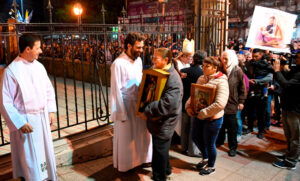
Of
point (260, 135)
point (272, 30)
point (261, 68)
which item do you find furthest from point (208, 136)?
point (272, 30)

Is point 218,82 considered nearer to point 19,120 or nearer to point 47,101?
point 47,101

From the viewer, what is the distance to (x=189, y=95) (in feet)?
14.2

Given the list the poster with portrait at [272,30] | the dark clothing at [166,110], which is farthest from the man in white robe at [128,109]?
the poster with portrait at [272,30]

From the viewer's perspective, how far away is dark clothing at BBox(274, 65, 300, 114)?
376cm

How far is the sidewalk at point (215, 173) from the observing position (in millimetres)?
3732

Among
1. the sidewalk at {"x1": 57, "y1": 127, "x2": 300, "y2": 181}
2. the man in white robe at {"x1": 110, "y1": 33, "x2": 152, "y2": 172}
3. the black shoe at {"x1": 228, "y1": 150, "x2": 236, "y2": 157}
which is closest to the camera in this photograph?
the man in white robe at {"x1": 110, "y1": 33, "x2": 152, "y2": 172}

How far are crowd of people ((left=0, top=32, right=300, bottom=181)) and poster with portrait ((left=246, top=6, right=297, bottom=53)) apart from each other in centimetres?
74

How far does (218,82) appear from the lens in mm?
3549

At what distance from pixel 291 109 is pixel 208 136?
52.8 inches

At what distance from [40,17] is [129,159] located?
34003mm

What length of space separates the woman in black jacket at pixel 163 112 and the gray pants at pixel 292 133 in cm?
189

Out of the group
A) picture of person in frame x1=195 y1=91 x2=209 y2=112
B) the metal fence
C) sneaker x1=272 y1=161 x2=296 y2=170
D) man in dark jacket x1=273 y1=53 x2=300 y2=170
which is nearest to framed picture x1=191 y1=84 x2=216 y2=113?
picture of person in frame x1=195 y1=91 x2=209 y2=112

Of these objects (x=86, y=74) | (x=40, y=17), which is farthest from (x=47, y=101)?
(x=40, y=17)

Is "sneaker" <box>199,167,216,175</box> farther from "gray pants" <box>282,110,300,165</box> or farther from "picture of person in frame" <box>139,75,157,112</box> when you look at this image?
"picture of person in frame" <box>139,75,157,112</box>
